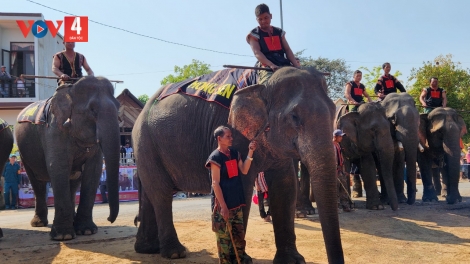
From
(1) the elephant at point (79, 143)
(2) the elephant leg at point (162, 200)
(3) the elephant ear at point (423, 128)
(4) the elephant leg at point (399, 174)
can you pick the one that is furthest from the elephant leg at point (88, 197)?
(3) the elephant ear at point (423, 128)

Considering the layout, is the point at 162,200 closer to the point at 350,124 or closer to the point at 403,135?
the point at 350,124

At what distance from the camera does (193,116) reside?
247 inches

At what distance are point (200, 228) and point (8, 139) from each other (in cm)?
384

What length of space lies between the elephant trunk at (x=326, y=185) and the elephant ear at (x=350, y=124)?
723 cm

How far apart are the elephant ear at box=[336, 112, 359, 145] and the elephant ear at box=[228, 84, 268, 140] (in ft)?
22.6

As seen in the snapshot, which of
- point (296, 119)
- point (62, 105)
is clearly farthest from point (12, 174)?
point (296, 119)

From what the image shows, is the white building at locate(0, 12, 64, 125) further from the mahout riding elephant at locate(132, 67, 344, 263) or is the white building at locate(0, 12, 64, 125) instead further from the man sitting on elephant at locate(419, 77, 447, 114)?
the mahout riding elephant at locate(132, 67, 344, 263)

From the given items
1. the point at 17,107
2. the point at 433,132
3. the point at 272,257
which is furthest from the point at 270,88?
the point at 17,107

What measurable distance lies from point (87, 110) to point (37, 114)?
1.57 m

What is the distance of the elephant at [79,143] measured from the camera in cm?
760

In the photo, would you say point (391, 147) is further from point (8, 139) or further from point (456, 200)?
point (8, 139)

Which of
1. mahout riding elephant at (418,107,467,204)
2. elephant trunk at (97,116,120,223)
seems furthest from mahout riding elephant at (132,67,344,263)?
mahout riding elephant at (418,107,467,204)

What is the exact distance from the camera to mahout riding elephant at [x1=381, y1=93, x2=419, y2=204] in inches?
448

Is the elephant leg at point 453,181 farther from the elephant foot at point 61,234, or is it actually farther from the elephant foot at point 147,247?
the elephant foot at point 61,234
